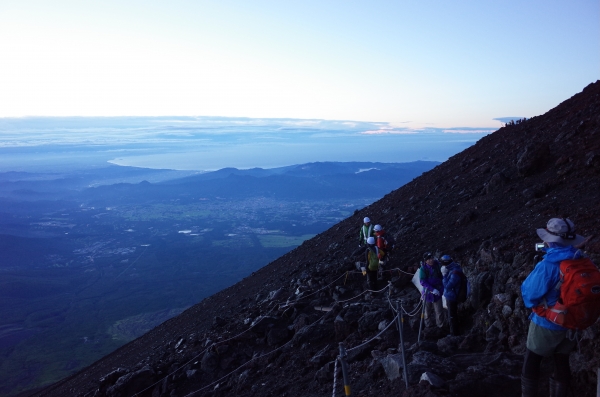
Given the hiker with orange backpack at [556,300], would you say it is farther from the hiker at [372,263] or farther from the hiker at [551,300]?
the hiker at [372,263]

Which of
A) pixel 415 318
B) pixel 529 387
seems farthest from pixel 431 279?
pixel 529 387

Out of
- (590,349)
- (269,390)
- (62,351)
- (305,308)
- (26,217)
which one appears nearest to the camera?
(590,349)

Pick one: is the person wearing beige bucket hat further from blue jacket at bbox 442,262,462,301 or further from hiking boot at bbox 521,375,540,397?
blue jacket at bbox 442,262,462,301

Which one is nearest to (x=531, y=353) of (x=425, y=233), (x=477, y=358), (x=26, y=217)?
(x=477, y=358)

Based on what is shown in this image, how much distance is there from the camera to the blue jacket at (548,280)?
4008 mm

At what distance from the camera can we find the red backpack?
12.4 feet

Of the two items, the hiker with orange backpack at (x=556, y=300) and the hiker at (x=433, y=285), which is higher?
the hiker with orange backpack at (x=556, y=300)

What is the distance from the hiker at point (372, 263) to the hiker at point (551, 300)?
20.8ft

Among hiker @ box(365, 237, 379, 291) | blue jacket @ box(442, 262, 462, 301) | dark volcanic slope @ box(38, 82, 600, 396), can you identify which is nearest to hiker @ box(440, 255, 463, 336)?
blue jacket @ box(442, 262, 462, 301)

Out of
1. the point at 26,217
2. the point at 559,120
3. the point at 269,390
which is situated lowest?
the point at 26,217

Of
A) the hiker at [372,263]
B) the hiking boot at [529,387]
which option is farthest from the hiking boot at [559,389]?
the hiker at [372,263]

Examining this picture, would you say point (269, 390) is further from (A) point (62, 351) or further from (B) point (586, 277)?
(A) point (62, 351)

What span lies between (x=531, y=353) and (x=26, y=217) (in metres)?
179

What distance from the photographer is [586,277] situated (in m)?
3.79
